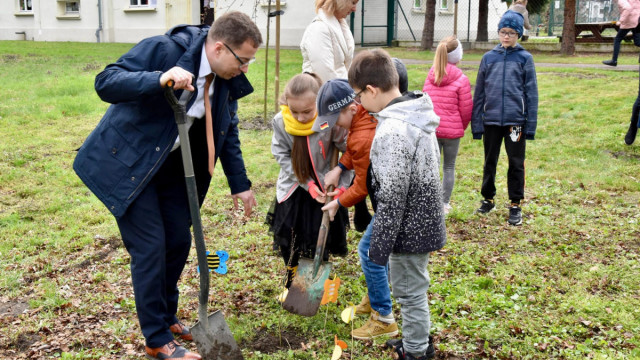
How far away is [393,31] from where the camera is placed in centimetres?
2334

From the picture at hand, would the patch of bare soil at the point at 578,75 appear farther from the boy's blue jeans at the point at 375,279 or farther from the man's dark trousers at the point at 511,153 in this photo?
the boy's blue jeans at the point at 375,279

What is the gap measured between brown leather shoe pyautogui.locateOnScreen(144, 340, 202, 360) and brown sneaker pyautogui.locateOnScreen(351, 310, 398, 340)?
0.93m

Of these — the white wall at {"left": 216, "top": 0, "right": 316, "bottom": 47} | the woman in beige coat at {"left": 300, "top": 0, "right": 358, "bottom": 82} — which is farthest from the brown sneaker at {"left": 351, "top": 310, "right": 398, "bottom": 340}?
the white wall at {"left": 216, "top": 0, "right": 316, "bottom": 47}

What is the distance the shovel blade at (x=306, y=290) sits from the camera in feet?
11.8

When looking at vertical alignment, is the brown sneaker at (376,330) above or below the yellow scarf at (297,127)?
below

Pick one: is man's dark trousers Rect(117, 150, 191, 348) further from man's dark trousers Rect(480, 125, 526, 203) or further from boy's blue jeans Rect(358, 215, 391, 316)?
man's dark trousers Rect(480, 125, 526, 203)

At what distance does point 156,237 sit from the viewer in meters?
3.00

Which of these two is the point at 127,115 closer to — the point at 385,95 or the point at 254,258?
the point at 385,95

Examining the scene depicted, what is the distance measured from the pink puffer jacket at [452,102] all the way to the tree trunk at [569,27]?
1226cm

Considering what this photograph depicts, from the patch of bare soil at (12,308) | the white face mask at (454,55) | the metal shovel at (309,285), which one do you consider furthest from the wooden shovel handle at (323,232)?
the white face mask at (454,55)

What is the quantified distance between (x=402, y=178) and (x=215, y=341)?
4.25 ft

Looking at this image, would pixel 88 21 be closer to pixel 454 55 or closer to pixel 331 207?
pixel 454 55

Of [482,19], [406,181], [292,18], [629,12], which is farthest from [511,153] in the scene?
[482,19]

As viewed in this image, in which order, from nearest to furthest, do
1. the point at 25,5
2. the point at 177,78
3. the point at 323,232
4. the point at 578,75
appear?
the point at 177,78 < the point at 323,232 < the point at 578,75 < the point at 25,5
